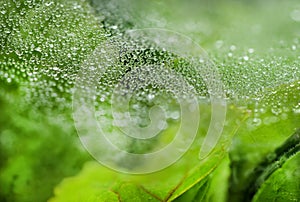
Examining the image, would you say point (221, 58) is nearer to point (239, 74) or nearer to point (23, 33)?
point (239, 74)

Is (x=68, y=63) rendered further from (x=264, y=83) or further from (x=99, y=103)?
(x=264, y=83)

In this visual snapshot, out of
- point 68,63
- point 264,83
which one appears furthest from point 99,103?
point 264,83

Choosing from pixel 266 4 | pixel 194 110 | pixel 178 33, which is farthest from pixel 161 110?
pixel 266 4

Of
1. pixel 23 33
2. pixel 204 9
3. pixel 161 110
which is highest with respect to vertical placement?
pixel 204 9

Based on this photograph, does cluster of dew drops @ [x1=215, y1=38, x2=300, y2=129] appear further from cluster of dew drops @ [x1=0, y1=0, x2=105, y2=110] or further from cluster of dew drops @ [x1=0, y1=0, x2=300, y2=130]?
cluster of dew drops @ [x1=0, y1=0, x2=105, y2=110]

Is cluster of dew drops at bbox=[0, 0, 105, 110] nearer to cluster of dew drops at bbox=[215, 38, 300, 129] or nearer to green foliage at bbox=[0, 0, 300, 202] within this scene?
green foliage at bbox=[0, 0, 300, 202]

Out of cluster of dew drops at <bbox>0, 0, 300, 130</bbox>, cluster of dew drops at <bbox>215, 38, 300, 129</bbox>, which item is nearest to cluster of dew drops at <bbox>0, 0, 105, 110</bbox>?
cluster of dew drops at <bbox>0, 0, 300, 130</bbox>

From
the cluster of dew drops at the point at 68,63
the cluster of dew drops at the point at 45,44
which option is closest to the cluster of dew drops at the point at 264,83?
the cluster of dew drops at the point at 68,63

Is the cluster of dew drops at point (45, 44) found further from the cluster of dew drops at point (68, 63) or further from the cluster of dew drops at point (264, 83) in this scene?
the cluster of dew drops at point (264, 83)

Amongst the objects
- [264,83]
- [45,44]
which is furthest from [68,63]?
[264,83]

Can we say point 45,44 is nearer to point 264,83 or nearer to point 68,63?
point 68,63

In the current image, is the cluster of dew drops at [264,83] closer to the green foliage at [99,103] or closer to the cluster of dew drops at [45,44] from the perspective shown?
the green foliage at [99,103]
